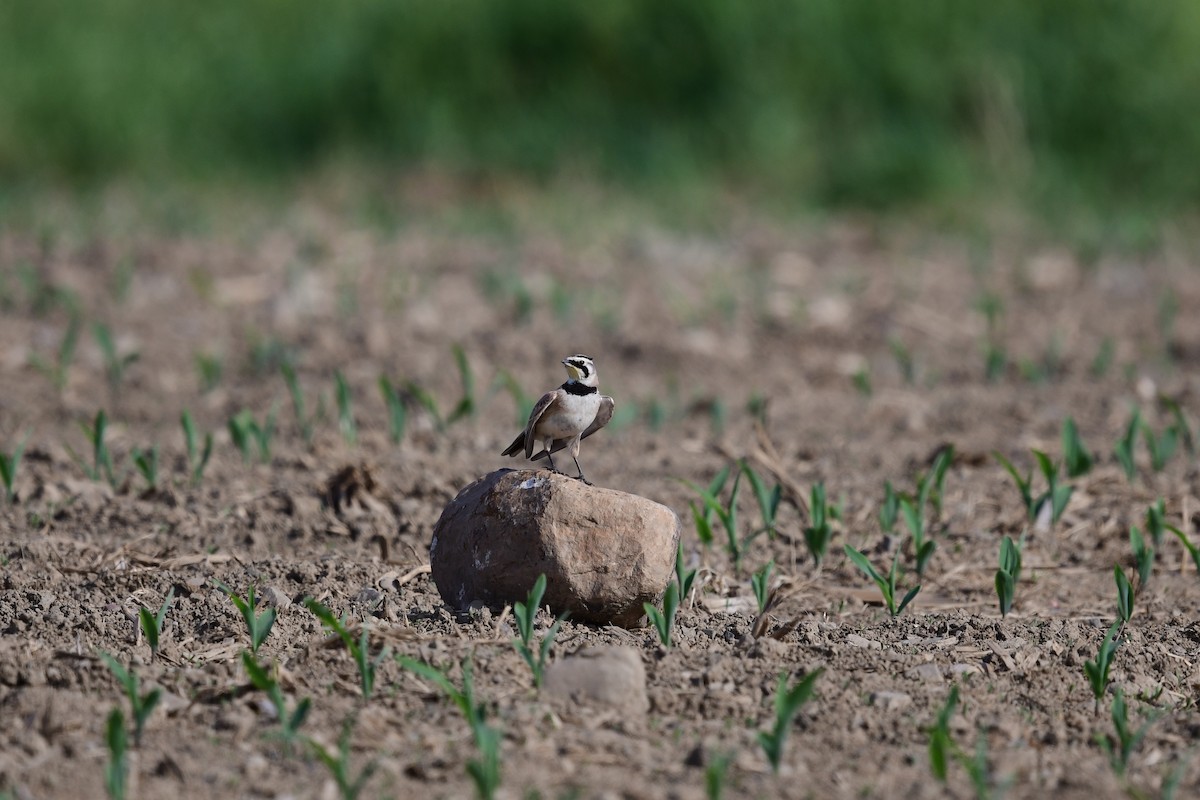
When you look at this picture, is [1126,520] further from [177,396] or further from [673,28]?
[673,28]

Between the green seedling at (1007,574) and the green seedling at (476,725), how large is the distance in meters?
1.29

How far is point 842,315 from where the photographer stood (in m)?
7.25

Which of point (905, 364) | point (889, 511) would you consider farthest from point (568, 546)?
point (905, 364)

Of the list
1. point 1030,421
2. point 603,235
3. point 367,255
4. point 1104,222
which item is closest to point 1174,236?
point 1104,222

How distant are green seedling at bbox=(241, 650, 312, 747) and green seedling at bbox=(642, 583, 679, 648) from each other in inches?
29.0

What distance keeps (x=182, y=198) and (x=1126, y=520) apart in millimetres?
6898

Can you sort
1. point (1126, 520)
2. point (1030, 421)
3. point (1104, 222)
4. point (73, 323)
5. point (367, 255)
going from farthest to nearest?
1. point (1104, 222)
2. point (367, 255)
3. point (73, 323)
4. point (1030, 421)
5. point (1126, 520)

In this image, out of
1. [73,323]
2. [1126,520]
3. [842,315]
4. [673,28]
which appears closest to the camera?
[1126,520]

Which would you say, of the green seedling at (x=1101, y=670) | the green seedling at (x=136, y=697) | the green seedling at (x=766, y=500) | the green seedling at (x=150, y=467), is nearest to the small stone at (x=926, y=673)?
the green seedling at (x=1101, y=670)

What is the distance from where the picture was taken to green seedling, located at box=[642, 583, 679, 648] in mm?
3051

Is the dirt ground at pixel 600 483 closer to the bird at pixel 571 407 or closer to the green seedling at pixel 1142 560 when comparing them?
the green seedling at pixel 1142 560

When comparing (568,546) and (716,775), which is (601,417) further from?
(716,775)

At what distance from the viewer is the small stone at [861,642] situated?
3220 mm

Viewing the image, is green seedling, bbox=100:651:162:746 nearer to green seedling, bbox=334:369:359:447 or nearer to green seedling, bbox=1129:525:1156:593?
green seedling, bbox=334:369:359:447
